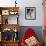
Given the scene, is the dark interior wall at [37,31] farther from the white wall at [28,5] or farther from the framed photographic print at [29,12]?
the framed photographic print at [29,12]

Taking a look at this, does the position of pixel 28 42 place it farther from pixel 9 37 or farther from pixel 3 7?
pixel 3 7

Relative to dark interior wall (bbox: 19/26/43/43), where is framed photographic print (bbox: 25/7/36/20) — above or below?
above

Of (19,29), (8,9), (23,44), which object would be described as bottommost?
(23,44)

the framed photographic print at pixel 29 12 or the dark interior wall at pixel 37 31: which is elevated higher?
the framed photographic print at pixel 29 12

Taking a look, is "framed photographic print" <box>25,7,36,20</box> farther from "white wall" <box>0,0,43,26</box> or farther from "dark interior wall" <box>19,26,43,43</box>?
"dark interior wall" <box>19,26,43,43</box>

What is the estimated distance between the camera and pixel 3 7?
5.83m

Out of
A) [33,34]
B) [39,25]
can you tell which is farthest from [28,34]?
[39,25]

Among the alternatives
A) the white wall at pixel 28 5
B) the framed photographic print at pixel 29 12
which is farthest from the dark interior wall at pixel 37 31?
the framed photographic print at pixel 29 12

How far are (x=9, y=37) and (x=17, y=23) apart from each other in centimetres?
57

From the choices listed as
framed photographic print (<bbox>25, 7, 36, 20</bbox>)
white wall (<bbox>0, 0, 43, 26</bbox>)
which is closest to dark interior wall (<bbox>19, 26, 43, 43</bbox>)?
white wall (<bbox>0, 0, 43, 26</bbox>)

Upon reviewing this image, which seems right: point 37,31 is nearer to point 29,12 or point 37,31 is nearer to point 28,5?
point 29,12

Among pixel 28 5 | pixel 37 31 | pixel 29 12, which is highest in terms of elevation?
pixel 28 5

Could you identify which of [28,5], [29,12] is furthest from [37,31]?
[28,5]

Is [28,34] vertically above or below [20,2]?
below
